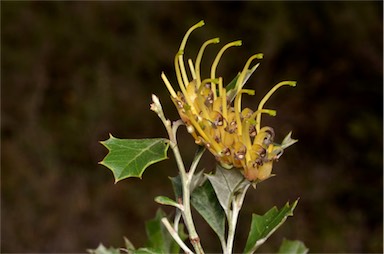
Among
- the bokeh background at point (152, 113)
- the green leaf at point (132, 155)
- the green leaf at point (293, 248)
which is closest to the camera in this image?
the green leaf at point (132, 155)

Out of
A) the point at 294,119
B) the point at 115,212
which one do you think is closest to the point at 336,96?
the point at 294,119

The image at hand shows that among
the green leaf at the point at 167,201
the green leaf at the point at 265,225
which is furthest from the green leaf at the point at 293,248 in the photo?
the green leaf at the point at 167,201

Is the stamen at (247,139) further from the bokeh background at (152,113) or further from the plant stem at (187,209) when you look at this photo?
the bokeh background at (152,113)

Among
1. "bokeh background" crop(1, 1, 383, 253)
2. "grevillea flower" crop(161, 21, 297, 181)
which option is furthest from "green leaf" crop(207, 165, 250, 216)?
"bokeh background" crop(1, 1, 383, 253)

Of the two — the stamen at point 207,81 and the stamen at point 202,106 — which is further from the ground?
the stamen at point 207,81

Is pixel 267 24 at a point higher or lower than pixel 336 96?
higher

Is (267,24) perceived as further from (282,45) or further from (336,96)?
(336,96)
